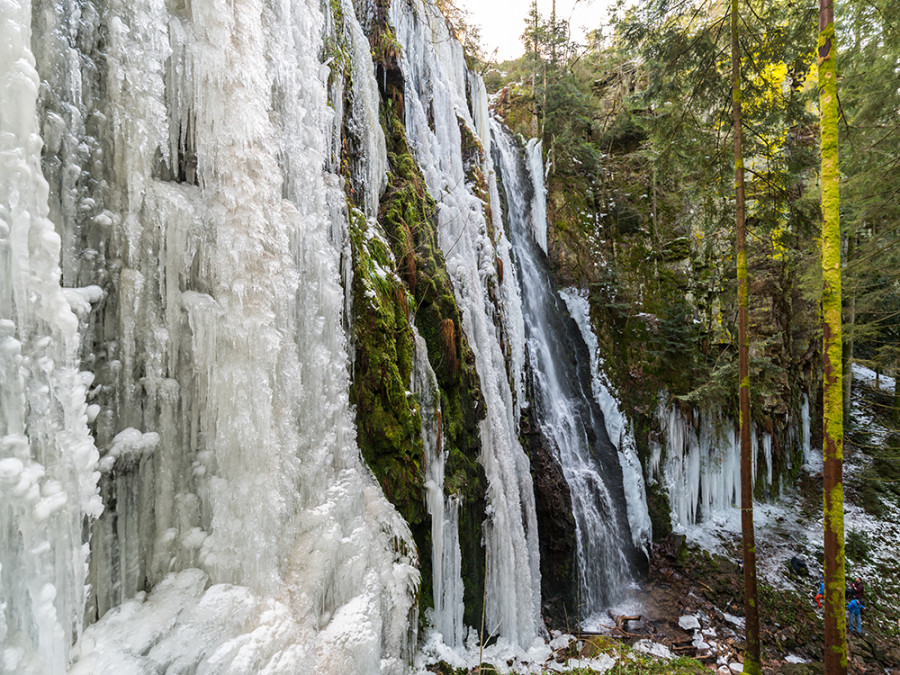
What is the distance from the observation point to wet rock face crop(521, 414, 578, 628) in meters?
6.68

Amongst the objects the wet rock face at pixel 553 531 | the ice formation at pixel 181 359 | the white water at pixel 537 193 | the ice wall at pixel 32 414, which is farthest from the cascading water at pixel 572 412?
the ice wall at pixel 32 414

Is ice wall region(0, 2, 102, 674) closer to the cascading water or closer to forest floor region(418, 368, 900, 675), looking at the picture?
forest floor region(418, 368, 900, 675)

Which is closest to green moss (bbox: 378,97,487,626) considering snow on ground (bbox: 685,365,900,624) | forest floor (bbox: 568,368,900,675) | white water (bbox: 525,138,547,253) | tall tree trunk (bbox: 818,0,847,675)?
tall tree trunk (bbox: 818,0,847,675)

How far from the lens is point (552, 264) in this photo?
460 inches

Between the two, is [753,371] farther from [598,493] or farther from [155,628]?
[155,628]

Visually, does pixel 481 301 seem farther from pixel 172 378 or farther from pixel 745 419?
pixel 172 378

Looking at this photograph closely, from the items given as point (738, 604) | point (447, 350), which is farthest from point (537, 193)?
point (738, 604)

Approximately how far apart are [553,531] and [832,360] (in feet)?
17.4

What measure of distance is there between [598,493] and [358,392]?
268 inches

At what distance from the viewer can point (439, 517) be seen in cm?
426

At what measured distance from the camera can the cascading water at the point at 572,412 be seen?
25.0 ft

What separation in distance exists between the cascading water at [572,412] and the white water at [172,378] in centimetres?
567

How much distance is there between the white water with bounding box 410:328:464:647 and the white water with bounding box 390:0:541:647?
2.50 feet

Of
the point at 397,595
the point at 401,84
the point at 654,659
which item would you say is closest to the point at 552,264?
the point at 401,84
